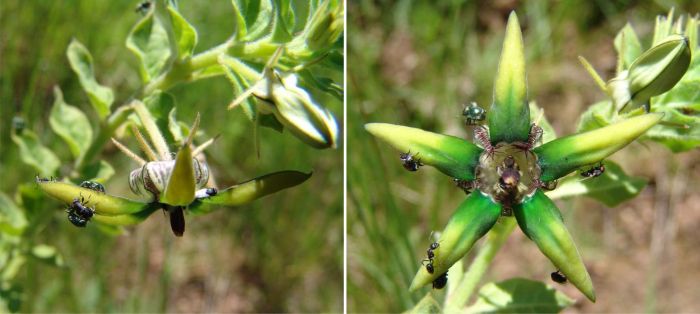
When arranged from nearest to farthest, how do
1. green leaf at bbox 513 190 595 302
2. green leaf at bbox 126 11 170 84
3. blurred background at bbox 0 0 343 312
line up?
green leaf at bbox 513 190 595 302
green leaf at bbox 126 11 170 84
blurred background at bbox 0 0 343 312

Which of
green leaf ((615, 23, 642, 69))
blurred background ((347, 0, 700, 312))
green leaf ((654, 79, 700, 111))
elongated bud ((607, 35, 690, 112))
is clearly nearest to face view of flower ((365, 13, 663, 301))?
elongated bud ((607, 35, 690, 112))

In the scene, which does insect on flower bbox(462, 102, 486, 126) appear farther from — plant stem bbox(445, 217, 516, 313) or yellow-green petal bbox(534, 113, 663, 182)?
plant stem bbox(445, 217, 516, 313)

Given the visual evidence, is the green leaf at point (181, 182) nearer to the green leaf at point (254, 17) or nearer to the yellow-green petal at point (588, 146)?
the green leaf at point (254, 17)

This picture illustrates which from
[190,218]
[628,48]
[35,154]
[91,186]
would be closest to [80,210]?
[91,186]

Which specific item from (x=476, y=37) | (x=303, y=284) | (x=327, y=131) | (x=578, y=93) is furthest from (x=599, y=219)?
(x=327, y=131)

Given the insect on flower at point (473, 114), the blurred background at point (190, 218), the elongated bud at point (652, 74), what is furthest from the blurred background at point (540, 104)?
the insect on flower at point (473, 114)
